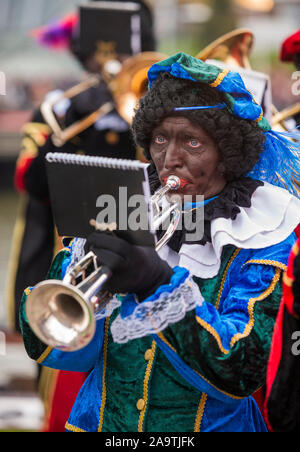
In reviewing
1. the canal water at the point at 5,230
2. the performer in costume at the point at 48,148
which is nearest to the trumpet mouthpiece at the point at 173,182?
the performer in costume at the point at 48,148

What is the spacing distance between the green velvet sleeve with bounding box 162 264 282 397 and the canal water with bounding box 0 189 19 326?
5.39 metres

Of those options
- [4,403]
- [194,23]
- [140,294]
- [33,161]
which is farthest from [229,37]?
[194,23]

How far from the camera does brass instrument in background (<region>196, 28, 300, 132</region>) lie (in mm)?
3870

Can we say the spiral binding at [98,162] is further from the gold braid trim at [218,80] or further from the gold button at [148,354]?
the gold button at [148,354]

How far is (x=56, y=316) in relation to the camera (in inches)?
79.2

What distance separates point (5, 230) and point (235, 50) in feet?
31.5

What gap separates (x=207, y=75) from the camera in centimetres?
232

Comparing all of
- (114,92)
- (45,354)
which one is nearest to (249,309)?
(45,354)

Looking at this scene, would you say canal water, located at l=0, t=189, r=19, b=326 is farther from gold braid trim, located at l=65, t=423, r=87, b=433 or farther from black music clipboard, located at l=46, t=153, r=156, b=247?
black music clipboard, located at l=46, t=153, r=156, b=247

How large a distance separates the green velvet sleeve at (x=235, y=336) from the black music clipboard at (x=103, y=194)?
0.25m

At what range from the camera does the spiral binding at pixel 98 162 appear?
6.55 ft

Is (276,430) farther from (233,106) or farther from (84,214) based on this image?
(233,106)

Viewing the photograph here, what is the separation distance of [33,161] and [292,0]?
13.4 metres

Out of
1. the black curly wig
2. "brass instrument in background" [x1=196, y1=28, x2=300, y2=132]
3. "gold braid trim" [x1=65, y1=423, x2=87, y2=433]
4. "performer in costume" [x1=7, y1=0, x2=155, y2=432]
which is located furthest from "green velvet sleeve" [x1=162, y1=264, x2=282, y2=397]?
"performer in costume" [x1=7, y1=0, x2=155, y2=432]
